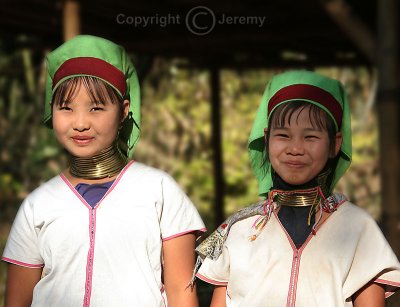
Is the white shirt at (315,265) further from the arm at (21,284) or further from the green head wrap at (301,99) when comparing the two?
the arm at (21,284)

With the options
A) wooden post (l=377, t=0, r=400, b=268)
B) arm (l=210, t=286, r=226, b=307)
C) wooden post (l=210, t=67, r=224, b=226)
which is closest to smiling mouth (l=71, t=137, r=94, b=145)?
arm (l=210, t=286, r=226, b=307)

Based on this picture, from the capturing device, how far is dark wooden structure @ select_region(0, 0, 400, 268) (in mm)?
4527

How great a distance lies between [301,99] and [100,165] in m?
0.76

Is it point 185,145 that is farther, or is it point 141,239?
point 185,145

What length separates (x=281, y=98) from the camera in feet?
9.18

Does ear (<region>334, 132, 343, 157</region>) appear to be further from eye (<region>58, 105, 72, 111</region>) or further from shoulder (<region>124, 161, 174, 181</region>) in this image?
eye (<region>58, 105, 72, 111</region>)

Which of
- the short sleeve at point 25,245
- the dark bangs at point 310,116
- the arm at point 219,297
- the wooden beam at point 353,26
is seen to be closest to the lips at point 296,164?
the dark bangs at point 310,116

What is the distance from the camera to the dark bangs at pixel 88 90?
293 cm

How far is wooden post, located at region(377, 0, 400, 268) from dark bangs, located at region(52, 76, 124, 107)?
6.59ft

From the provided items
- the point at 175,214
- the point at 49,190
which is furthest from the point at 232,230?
the point at 49,190

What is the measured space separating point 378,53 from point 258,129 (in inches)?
74.1

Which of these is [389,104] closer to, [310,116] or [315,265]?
[310,116]

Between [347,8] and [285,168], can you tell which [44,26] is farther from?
[285,168]

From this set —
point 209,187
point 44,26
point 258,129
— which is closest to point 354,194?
point 209,187
